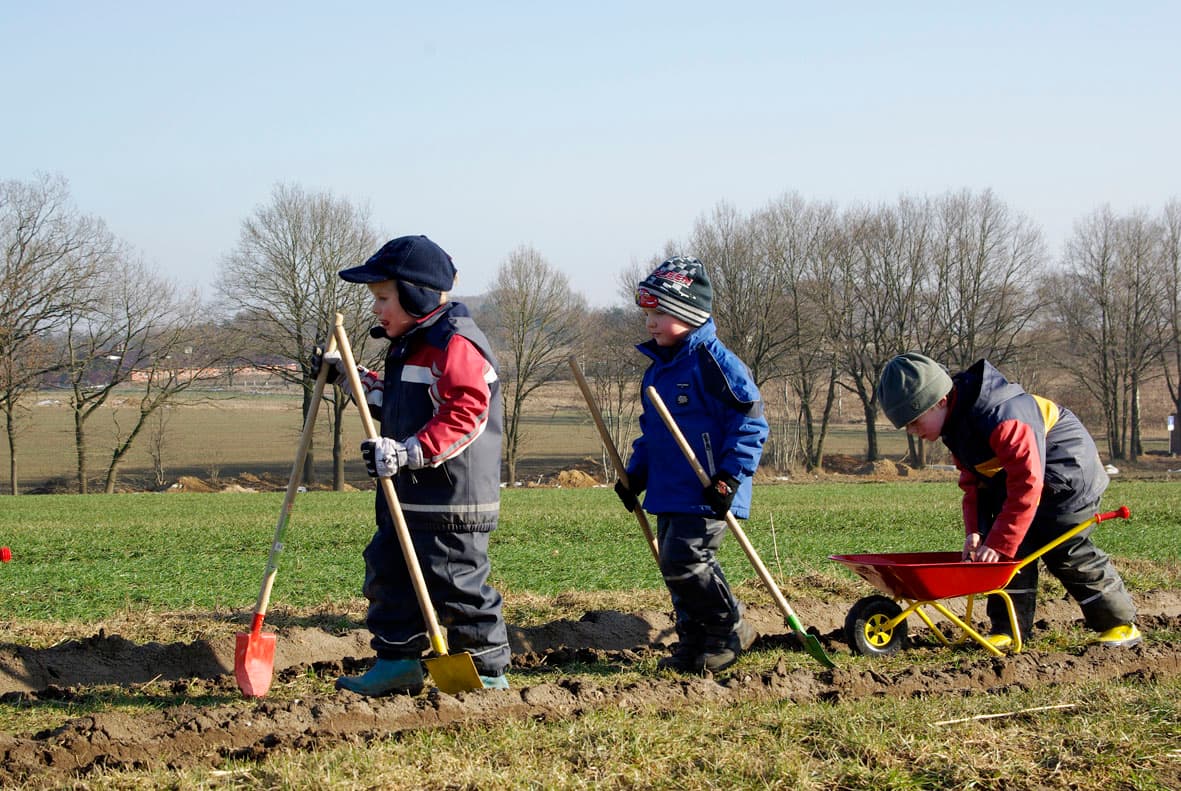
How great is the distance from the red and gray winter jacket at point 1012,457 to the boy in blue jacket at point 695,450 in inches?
46.4

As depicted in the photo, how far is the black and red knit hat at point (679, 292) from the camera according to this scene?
5832 millimetres

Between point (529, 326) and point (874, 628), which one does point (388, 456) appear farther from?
point (529, 326)

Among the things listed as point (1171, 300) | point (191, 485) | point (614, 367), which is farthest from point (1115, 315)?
point (191, 485)

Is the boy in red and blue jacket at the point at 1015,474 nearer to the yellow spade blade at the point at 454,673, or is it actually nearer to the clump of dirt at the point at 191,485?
the yellow spade blade at the point at 454,673

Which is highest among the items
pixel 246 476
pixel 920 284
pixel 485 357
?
pixel 920 284

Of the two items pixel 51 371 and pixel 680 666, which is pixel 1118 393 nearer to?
pixel 51 371

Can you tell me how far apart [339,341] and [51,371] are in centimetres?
4056

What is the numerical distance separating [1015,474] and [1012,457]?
0.31 ft

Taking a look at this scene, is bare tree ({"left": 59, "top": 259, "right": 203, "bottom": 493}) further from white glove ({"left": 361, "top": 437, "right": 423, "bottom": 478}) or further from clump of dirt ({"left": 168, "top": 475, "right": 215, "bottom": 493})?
white glove ({"left": 361, "top": 437, "right": 423, "bottom": 478})

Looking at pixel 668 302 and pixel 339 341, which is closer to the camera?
pixel 339 341

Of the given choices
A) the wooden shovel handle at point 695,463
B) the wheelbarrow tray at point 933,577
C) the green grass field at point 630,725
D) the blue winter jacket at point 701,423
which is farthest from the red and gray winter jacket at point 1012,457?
the wooden shovel handle at point 695,463

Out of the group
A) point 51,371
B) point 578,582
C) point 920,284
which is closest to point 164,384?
point 51,371

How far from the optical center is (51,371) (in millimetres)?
41094

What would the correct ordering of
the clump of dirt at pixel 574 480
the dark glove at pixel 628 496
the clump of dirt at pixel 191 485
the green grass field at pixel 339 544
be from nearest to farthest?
the dark glove at pixel 628 496, the green grass field at pixel 339 544, the clump of dirt at pixel 191 485, the clump of dirt at pixel 574 480
